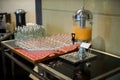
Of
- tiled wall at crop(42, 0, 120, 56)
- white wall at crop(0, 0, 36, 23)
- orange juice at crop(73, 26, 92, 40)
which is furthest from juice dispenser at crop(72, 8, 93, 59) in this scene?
white wall at crop(0, 0, 36, 23)

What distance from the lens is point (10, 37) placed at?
229 cm

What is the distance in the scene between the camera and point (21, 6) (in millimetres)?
2607

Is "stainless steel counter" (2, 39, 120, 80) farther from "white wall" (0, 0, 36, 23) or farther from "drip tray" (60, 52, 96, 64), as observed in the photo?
"white wall" (0, 0, 36, 23)

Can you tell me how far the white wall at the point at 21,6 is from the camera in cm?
234

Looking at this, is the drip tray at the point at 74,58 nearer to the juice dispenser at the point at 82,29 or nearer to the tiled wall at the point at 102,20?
the juice dispenser at the point at 82,29

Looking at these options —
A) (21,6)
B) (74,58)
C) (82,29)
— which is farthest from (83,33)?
(21,6)

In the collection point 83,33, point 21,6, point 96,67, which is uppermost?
point 21,6

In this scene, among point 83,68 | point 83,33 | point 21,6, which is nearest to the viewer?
point 83,68

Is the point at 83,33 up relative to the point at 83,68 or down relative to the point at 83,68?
up

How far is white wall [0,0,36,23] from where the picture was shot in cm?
234

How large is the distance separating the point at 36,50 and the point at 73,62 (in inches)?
12.9

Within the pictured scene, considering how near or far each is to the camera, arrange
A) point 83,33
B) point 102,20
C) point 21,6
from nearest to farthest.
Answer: point 83,33
point 102,20
point 21,6

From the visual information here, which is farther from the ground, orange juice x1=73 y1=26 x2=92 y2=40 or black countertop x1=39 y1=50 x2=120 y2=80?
orange juice x1=73 y1=26 x2=92 y2=40

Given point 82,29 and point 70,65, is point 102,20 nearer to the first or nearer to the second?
point 82,29
